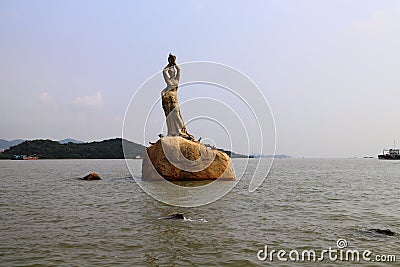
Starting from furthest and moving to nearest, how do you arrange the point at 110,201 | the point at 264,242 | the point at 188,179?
the point at 188,179 → the point at 110,201 → the point at 264,242

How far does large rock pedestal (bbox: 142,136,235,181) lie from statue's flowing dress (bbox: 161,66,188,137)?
1840 mm

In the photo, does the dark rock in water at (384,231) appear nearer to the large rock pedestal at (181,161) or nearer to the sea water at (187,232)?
the sea water at (187,232)

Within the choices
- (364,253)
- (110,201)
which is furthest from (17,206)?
(364,253)

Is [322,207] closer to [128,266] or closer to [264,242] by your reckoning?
[264,242]

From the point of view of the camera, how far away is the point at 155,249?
360 inches

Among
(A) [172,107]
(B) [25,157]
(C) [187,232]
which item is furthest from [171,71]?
(B) [25,157]

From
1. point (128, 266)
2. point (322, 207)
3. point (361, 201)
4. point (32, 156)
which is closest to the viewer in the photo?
point (128, 266)

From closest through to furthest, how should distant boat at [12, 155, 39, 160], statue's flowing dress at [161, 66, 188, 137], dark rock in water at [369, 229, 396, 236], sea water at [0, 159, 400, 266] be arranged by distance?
sea water at [0, 159, 400, 266] < dark rock in water at [369, 229, 396, 236] < statue's flowing dress at [161, 66, 188, 137] < distant boat at [12, 155, 39, 160]

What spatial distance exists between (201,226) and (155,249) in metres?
2.64

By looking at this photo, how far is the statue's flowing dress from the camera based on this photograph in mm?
26188

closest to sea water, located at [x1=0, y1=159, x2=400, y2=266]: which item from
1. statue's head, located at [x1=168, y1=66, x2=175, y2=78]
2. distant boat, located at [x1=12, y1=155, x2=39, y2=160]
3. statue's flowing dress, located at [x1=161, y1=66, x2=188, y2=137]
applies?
statue's flowing dress, located at [x1=161, y1=66, x2=188, y2=137]

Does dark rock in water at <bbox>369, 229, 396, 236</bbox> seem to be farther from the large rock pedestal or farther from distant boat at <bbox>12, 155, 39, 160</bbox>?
distant boat at <bbox>12, 155, 39, 160</bbox>

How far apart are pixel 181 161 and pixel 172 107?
446 centimetres

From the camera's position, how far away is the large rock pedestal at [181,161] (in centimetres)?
2352
